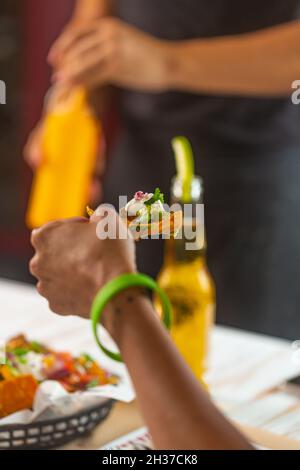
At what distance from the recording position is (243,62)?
1539 mm

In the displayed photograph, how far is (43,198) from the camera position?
1.61 meters

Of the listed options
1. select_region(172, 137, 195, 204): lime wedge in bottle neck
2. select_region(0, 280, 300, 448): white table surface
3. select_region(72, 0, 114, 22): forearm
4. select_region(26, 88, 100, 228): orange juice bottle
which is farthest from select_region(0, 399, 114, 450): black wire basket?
select_region(72, 0, 114, 22): forearm

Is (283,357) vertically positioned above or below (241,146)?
below

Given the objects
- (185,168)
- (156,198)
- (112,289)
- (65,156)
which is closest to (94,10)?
(65,156)

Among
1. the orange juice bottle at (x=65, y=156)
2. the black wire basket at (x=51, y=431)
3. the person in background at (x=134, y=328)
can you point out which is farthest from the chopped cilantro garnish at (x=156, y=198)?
the orange juice bottle at (x=65, y=156)

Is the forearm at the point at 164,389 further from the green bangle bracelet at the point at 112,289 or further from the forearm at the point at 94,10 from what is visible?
the forearm at the point at 94,10

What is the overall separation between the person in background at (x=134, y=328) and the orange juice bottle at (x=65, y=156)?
0.84 meters

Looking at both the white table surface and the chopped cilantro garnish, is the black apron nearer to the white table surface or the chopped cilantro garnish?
the white table surface

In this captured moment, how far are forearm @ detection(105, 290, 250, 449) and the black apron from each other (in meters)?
1.13

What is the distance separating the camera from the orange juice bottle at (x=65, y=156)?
1.53 m

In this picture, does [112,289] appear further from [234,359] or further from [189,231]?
[234,359]
